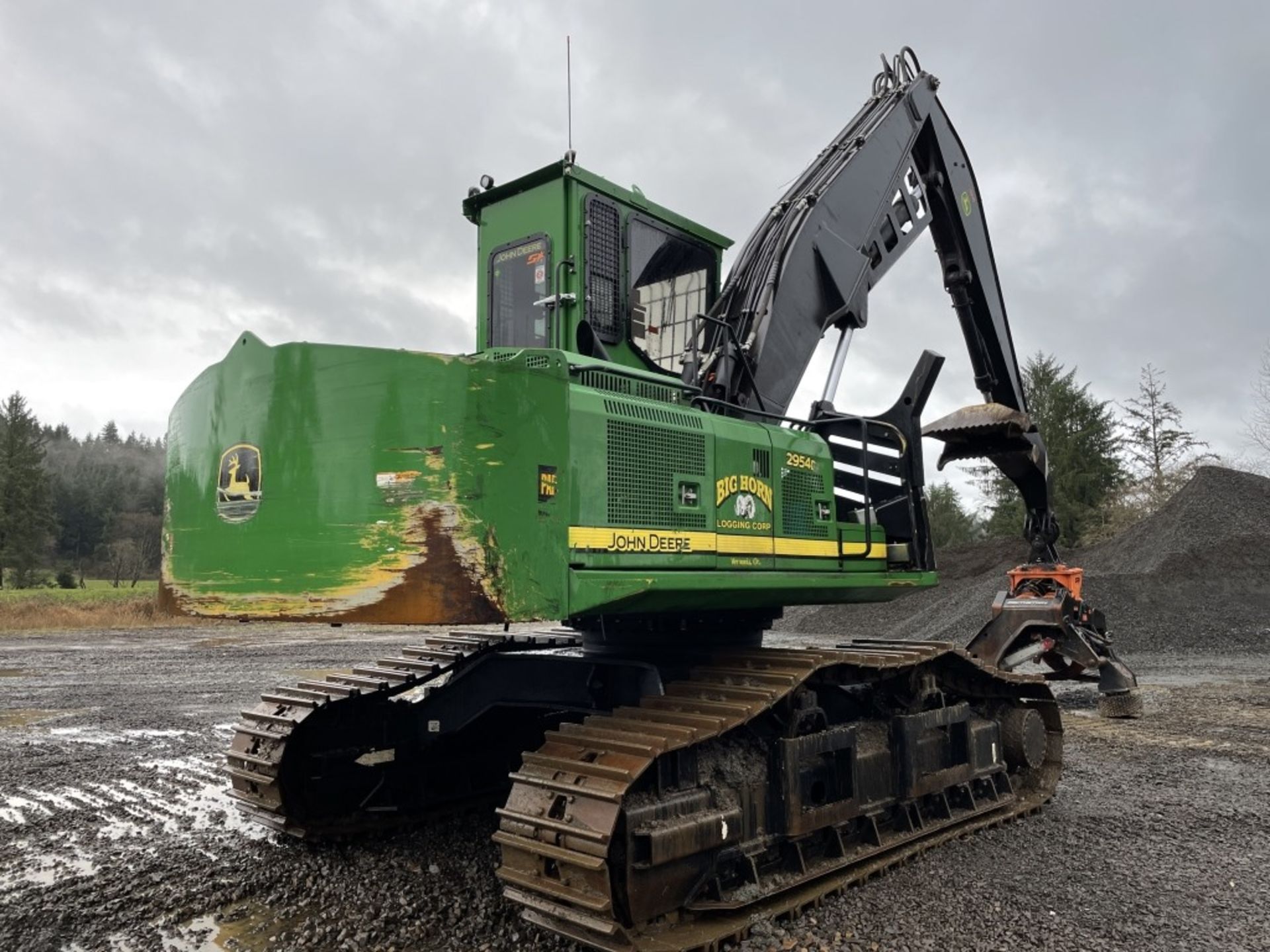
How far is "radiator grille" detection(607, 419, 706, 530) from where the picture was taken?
4328 mm

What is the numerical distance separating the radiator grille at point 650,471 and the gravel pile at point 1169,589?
53.2ft

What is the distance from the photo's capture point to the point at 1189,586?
20.9 metres

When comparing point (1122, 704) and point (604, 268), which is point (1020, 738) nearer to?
point (604, 268)

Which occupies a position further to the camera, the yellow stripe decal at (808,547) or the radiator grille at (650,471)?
the yellow stripe decal at (808,547)

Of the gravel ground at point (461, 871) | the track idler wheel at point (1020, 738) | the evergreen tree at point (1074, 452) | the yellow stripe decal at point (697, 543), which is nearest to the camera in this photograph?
the yellow stripe decal at point (697, 543)

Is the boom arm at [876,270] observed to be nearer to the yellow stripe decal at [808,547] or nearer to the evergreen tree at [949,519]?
the yellow stripe decal at [808,547]

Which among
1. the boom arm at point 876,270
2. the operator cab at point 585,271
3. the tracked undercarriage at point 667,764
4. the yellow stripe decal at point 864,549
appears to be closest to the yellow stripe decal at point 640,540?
the tracked undercarriage at point 667,764

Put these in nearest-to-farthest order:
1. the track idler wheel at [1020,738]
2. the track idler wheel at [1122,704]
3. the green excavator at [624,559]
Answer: the green excavator at [624,559], the track idler wheel at [1020,738], the track idler wheel at [1122,704]

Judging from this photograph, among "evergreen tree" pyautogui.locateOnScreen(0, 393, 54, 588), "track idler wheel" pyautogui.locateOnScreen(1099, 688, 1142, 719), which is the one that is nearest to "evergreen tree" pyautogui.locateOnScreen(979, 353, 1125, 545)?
"track idler wheel" pyautogui.locateOnScreen(1099, 688, 1142, 719)

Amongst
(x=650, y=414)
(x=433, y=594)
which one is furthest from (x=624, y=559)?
(x=433, y=594)

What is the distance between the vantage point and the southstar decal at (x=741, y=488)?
4863mm

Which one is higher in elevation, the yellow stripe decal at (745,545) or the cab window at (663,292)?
the cab window at (663,292)

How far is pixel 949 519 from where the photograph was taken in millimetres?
50188

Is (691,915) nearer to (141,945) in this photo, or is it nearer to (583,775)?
(583,775)
